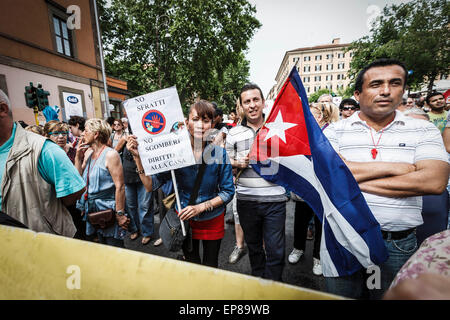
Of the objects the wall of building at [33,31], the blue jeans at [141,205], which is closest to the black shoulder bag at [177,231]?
the blue jeans at [141,205]

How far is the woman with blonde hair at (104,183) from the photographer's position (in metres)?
2.23

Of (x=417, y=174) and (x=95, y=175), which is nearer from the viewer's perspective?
(x=417, y=174)

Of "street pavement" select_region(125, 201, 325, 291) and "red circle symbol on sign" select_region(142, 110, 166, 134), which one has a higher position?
"red circle symbol on sign" select_region(142, 110, 166, 134)

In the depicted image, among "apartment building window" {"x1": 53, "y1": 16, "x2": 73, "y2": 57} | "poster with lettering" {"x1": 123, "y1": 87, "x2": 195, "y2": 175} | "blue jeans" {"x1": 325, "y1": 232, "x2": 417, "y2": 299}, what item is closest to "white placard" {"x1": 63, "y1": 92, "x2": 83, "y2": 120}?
"apartment building window" {"x1": 53, "y1": 16, "x2": 73, "y2": 57}

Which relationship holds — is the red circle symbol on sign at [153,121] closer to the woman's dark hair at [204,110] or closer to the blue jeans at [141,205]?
the woman's dark hair at [204,110]

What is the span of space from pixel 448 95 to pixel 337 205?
6.29m

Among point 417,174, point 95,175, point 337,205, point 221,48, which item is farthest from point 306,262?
point 221,48

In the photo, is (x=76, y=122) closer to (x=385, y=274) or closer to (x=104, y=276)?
(x=104, y=276)

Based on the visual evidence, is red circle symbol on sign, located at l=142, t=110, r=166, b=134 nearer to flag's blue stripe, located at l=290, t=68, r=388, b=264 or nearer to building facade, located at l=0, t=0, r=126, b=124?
flag's blue stripe, located at l=290, t=68, r=388, b=264

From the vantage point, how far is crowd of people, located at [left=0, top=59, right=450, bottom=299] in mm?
1358

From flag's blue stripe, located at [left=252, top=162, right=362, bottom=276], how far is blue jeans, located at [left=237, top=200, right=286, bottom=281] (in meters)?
0.29

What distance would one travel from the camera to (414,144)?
135cm

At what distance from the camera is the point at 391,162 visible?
4.44ft
